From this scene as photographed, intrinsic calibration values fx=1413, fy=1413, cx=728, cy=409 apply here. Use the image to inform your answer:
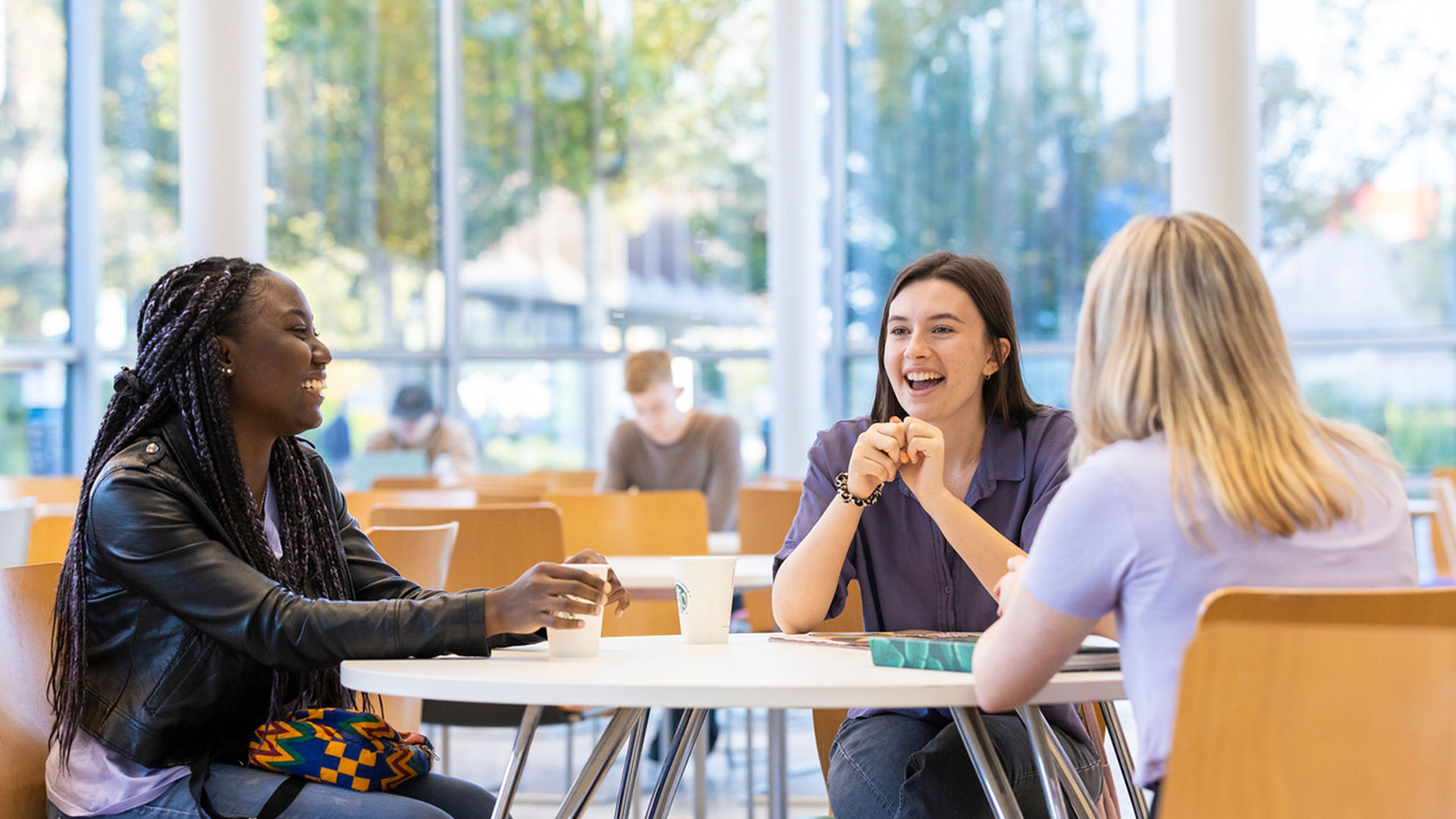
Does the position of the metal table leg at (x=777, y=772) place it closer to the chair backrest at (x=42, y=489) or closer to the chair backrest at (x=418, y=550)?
the chair backrest at (x=418, y=550)

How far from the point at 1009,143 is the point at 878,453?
20.1 feet

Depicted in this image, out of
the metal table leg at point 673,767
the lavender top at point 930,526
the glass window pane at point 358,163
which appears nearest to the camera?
the metal table leg at point 673,767

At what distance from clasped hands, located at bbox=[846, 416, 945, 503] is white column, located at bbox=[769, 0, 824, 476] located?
5.41 m

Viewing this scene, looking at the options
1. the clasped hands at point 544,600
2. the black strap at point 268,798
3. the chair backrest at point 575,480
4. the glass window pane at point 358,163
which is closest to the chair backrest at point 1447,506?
the chair backrest at point 575,480

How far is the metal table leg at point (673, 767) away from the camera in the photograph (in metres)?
1.82

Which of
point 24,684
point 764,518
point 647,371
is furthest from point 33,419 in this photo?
point 24,684

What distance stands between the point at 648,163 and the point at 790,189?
111 centimetres

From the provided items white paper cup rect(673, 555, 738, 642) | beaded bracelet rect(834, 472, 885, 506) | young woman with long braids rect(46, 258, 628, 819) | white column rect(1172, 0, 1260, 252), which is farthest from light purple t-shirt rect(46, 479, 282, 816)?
white column rect(1172, 0, 1260, 252)

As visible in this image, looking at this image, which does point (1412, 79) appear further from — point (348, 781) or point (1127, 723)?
point (348, 781)

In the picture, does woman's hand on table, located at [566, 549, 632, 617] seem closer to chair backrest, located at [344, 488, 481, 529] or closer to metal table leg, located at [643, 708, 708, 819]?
metal table leg, located at [643, 708, 708, 819]

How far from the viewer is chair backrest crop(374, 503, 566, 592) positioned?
10.0ft

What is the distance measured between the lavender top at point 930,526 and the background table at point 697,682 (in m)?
0.35

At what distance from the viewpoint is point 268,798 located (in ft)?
5.28

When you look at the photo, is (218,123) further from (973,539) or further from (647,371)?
(973,539)
